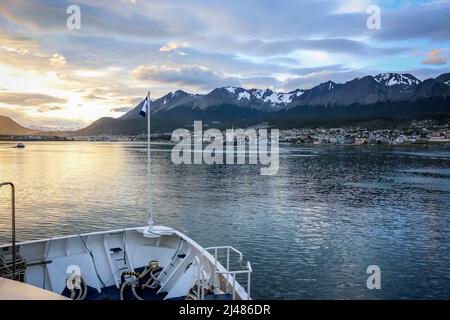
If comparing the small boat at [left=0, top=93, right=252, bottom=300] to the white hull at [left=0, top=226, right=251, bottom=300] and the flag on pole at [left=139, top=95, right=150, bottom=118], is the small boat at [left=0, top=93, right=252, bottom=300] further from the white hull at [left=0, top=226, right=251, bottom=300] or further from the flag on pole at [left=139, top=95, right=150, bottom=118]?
the flag on pole at [left=139, top=95, right=150, bottom=118]

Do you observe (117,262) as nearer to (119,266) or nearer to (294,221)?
(119,266)

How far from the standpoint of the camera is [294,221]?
137 feet

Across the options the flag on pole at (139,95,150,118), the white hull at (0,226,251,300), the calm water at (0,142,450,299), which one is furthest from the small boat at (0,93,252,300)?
the calm water at (0,142,450,299)

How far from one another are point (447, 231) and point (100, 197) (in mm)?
43847

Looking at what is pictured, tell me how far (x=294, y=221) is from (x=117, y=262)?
27.3m

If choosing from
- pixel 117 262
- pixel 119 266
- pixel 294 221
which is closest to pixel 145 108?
pixel 117 262

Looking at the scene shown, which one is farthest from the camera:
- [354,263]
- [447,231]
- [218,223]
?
[218,223]

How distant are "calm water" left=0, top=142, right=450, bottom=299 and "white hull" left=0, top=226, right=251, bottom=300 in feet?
23.9

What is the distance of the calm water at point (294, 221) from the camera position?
81.2ft

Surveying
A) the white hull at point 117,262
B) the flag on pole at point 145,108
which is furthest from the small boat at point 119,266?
the flag on pole at point 145,108

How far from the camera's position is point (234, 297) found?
1227 cm
